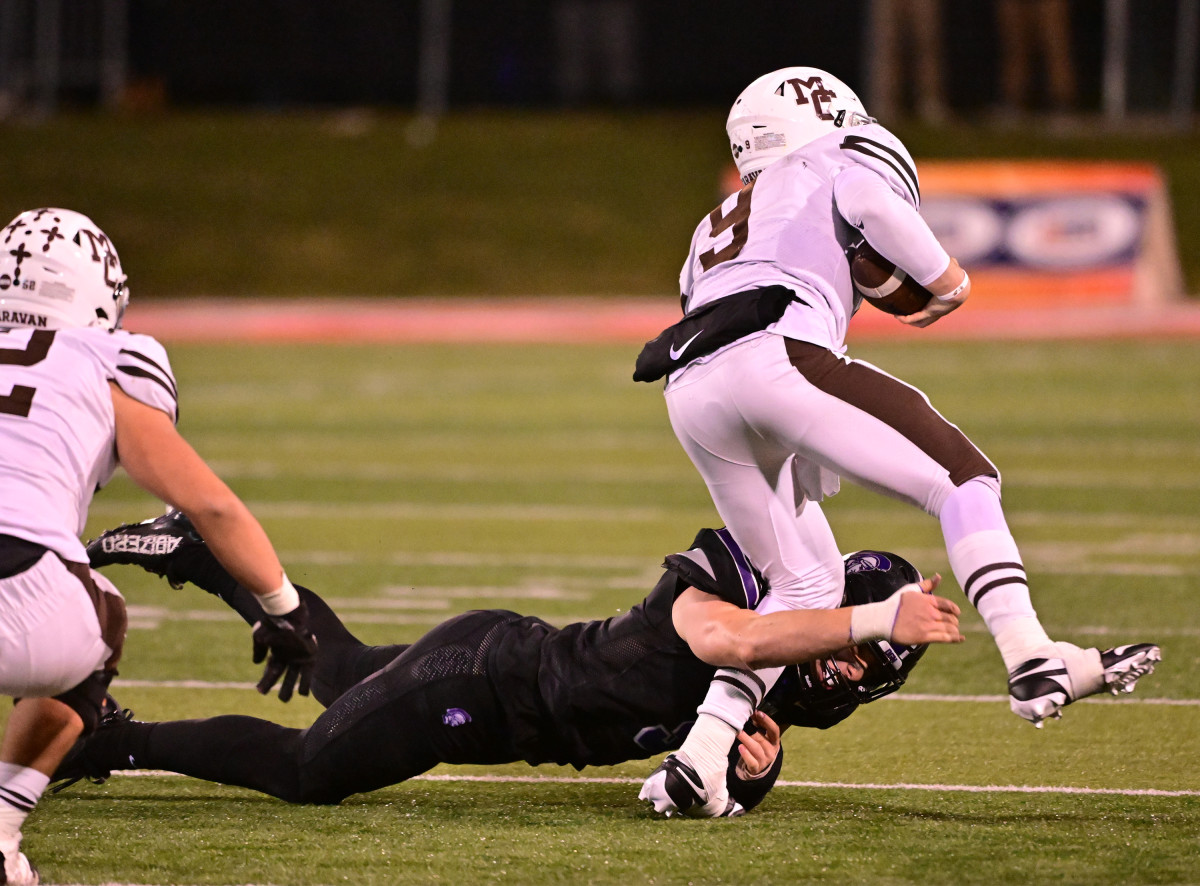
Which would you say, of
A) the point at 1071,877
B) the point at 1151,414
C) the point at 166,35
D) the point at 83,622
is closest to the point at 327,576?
the point at 83,622

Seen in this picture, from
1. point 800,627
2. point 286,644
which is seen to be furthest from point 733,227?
point 286,644

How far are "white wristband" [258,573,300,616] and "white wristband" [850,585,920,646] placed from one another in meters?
1.05

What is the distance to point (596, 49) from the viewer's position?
21203 mm

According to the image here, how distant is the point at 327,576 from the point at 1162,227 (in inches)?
441

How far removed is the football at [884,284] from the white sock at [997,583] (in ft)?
2.04

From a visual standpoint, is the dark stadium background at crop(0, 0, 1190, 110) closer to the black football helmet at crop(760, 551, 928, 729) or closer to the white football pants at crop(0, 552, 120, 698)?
the black football helmet at crop(760, 551, 928, 729)

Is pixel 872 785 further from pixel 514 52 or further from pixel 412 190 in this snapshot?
pixel 514 52

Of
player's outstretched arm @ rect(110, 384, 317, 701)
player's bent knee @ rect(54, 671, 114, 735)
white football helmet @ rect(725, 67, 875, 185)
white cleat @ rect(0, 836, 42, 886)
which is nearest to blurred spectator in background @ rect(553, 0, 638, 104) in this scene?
white football helmet @ rect(725, 67, 875, 185)

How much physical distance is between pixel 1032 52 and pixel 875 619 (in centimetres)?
1833

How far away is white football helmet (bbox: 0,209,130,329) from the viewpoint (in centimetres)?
329

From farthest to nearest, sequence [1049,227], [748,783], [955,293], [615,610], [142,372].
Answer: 1. [1049,227]
2. [615,610]
3. [955,293]
4. [748,783]
5. [142,372]

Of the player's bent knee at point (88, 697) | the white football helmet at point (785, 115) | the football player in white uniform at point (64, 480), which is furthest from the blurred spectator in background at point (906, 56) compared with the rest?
the player's bent knee at point (88, 697)

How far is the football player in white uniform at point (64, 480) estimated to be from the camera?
10.2ft

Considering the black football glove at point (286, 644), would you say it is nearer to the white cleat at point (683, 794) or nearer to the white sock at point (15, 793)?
the white sock at point (15, 793)
